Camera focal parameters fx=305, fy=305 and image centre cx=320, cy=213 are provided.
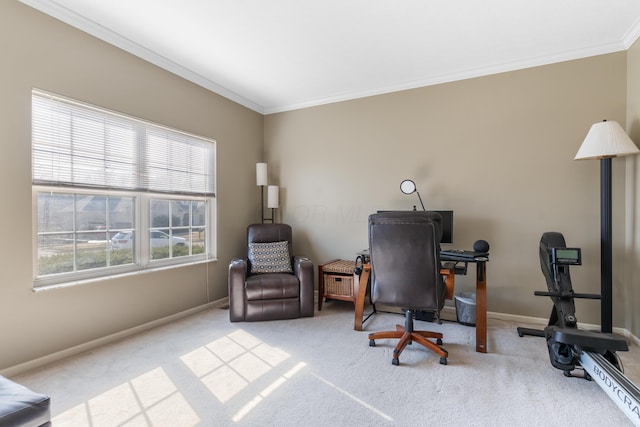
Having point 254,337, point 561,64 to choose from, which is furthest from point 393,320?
point 561,64

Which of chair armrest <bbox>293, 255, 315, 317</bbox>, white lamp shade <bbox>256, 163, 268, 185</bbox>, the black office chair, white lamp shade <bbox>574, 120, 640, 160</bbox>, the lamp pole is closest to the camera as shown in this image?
the black office chair

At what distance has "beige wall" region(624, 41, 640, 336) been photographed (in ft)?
8.57

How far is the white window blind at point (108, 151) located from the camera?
232cm

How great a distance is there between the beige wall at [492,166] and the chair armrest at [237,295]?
131cm

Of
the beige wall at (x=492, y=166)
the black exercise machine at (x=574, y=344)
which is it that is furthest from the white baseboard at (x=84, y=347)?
the black exercise machine at (x=574, y=344)

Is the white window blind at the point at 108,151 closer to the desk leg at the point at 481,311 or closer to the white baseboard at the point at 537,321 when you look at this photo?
the desk leg at the point at 481,311

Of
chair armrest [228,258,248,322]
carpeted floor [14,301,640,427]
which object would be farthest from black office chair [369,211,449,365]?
chair armrest [228,258,248,322]

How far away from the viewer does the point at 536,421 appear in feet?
5.50

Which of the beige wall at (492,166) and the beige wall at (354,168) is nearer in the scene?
the beige wall at (354,168)

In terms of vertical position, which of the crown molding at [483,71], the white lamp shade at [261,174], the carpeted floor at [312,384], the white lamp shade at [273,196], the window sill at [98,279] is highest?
the crown molding at [483,71]

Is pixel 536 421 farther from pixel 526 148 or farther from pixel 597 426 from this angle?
pixel 526 148

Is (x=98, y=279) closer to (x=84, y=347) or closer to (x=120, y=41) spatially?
(x=84, y=347)

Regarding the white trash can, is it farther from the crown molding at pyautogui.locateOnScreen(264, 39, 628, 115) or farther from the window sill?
the window sill

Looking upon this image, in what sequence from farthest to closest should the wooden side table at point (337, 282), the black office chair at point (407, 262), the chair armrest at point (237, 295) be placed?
the wooden side table at point (337, 282), the chair armrest at point (237, 295), the black office chair at point (407, 262)
